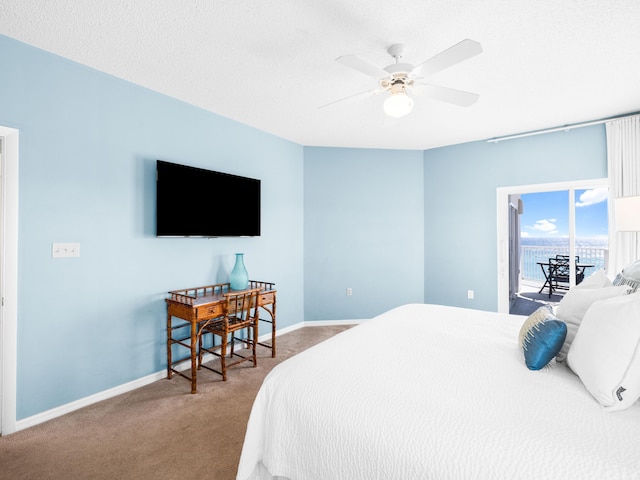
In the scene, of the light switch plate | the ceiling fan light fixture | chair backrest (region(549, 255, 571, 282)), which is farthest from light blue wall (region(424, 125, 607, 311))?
the light switch plate

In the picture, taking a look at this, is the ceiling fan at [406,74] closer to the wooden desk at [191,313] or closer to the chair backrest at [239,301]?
the chair backrest at [239,301]

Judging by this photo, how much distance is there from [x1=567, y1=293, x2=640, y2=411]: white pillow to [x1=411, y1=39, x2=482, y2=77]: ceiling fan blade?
1.32 m

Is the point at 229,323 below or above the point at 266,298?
below

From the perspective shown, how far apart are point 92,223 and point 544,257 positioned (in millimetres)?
5044

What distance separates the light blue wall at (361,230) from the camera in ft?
15.0

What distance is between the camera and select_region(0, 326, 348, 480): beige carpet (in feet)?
5.78

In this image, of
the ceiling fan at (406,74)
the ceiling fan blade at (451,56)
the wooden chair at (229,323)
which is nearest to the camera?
the ceiling fan blade at (451,56)

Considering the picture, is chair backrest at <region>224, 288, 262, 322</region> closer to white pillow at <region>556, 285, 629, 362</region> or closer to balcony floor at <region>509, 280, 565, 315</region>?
white pillow at <region>556, 285, 629, 362</region>

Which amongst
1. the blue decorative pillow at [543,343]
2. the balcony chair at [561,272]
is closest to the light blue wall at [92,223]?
the blue decorative pillow at [543,343]

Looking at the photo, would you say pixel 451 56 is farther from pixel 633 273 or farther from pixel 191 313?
pixel 191 313

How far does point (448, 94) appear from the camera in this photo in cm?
218

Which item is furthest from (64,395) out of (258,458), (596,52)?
(596,52)

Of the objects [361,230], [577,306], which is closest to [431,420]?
[577,306]

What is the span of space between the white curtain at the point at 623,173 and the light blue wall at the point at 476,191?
0.17m
